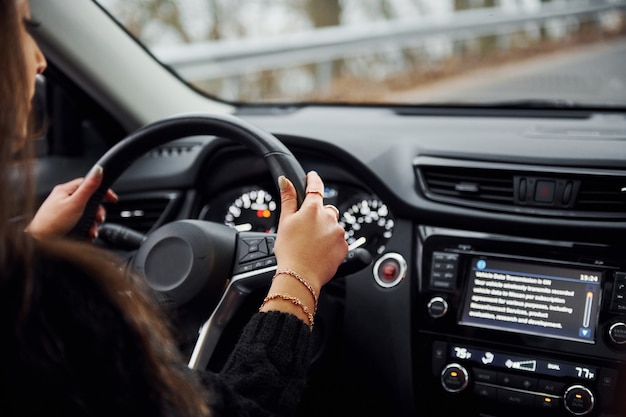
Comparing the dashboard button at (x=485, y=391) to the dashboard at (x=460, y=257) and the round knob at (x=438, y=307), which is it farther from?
the round knob at (x=438, y=307)

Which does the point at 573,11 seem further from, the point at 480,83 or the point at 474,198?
the point at 474,198

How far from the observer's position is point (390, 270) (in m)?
2.34

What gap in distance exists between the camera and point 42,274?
110 centimetres

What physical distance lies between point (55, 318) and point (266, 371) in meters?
0.48

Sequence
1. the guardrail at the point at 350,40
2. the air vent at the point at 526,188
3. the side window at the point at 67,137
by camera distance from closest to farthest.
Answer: the air vent at the point at 526,188
the side window at the point at 67,137
the guardrail at the point at 350,40

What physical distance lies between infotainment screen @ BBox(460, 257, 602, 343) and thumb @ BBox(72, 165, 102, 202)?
1.11m

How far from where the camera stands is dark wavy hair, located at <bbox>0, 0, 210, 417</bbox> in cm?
107

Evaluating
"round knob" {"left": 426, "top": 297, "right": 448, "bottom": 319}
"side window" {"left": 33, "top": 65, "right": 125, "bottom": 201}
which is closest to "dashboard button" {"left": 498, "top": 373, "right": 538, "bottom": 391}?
"round knob" {"left": 426, "top": 297, "right": 448, "bottom": 319}

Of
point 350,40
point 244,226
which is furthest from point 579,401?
point 350,40

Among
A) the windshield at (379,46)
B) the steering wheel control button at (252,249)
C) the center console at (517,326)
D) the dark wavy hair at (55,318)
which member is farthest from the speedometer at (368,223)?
the windshield at (379,46)

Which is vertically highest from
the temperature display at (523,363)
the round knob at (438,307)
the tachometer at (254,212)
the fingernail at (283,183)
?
the fingernail at (283,183)

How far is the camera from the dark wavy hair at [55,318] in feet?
3.51

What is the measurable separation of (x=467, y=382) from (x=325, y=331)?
0.48m

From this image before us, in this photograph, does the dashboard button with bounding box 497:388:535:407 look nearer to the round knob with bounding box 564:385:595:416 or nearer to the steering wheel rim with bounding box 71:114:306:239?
the round knob with bounding box 564:385:595:416
